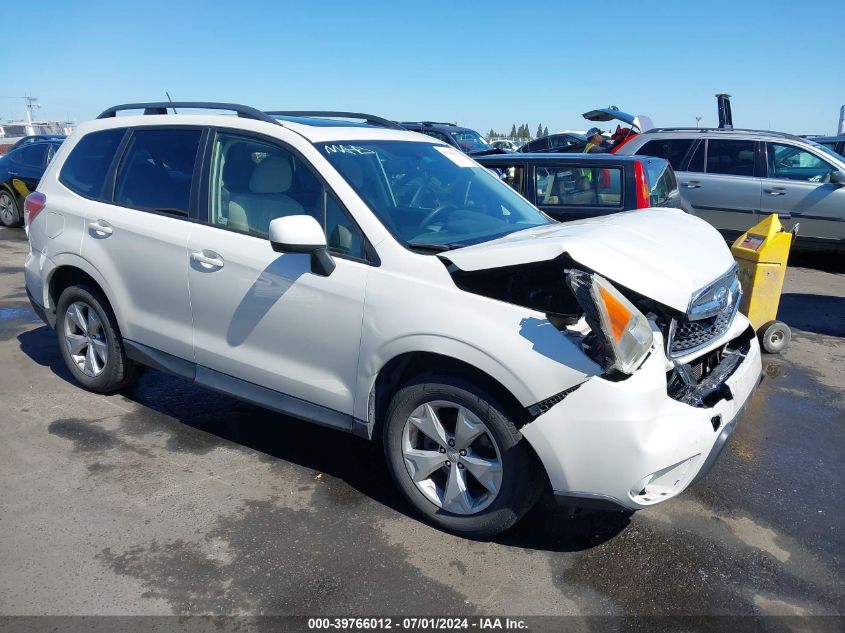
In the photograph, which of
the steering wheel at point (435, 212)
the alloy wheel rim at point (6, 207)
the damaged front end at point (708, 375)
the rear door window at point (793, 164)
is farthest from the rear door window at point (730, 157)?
the alloy wheel rim at point (6, 207)

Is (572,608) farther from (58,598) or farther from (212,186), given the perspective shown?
(212,186)

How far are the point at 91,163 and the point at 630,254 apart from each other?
11.9 ft

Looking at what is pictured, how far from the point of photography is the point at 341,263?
3357 mm

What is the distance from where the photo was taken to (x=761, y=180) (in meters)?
9.71

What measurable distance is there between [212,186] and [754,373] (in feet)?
10.2

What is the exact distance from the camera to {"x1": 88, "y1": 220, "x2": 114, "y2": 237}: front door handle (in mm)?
4352

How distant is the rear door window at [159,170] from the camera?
13.4 feet

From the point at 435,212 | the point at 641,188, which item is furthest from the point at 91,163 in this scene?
the point at 641,188

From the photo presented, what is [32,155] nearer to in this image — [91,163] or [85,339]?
[91,163]

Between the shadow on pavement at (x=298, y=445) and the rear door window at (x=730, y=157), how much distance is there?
7.91m

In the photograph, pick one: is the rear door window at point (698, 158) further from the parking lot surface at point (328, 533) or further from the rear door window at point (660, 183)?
the parking lot surface at point (328, 533)

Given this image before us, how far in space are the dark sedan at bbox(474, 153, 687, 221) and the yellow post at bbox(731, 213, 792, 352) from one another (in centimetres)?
134

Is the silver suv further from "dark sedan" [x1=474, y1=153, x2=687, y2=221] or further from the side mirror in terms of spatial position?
the side mirror

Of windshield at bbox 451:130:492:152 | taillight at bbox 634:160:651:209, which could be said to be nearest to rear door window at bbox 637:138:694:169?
taillight at bbox 634:160:651:209
